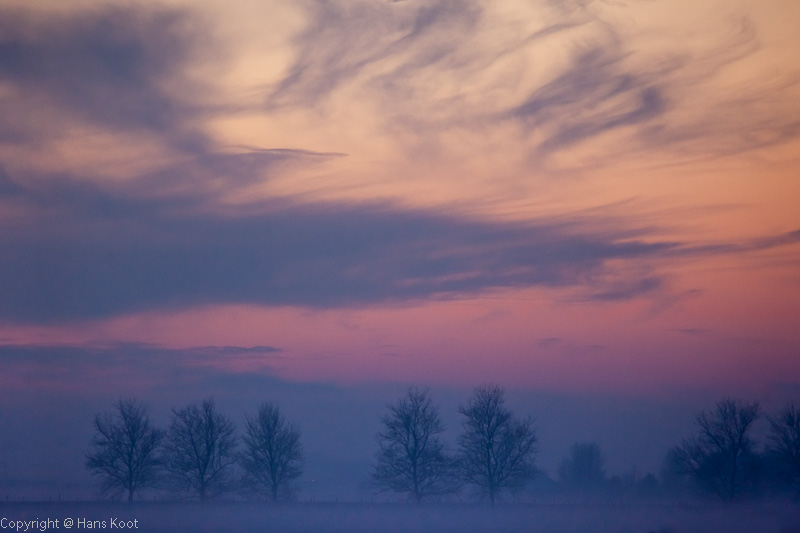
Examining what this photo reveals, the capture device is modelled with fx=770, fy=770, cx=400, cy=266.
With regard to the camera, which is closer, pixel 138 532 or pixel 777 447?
pixel 138 532

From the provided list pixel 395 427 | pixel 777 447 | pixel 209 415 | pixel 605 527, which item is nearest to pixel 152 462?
pixel 209 415

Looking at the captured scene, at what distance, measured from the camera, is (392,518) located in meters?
55.1

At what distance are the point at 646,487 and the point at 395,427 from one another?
34.2 metres

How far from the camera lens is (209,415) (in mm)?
77625

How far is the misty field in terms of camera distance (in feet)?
157

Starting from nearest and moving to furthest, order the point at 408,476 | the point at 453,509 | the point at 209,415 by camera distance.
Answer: the point at 453,509 < the point at 408,476 < the point at 209,415

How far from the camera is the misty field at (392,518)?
48.0 m

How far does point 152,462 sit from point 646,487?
5479 centimetres

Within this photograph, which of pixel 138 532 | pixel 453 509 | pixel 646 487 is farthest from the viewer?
pixel 646 487

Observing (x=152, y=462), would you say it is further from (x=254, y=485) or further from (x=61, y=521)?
(x=61, y=521)

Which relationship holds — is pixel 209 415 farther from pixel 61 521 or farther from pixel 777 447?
pixel 777 447

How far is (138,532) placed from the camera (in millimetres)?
46844

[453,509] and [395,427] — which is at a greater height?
[395,427]

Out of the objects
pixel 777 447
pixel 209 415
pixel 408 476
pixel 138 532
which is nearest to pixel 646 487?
pixel 777 447
